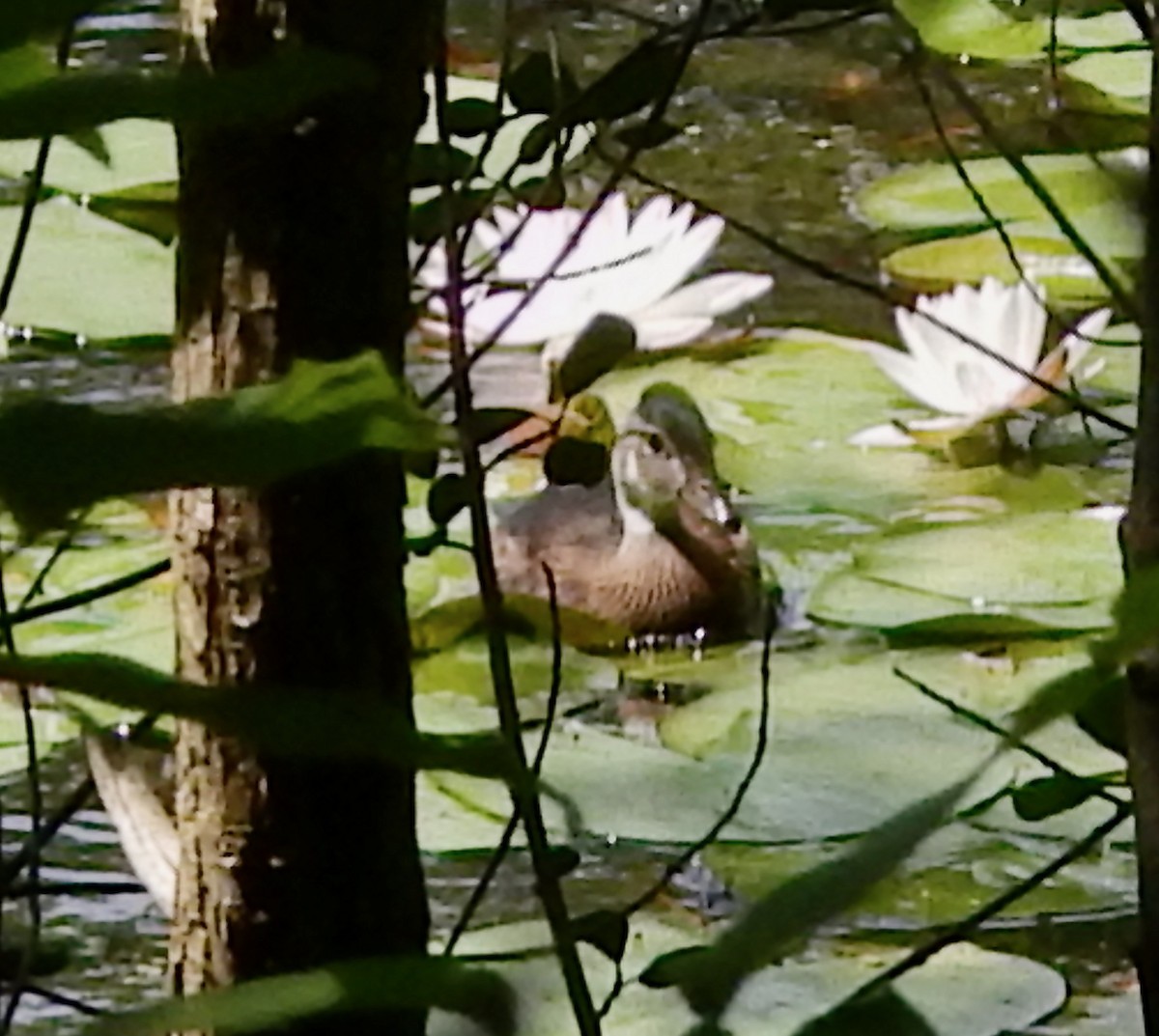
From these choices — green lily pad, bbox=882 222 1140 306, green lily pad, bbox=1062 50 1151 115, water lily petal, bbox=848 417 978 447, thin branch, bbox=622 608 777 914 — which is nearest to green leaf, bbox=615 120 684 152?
thin branch, bbox=622 608 777 914

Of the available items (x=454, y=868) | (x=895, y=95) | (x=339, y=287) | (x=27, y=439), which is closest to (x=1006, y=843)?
(x=454, y=868)

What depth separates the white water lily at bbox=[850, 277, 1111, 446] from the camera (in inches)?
40.7

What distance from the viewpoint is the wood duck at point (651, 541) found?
3.15 ft

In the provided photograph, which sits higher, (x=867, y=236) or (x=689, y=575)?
(x=867, y=236)

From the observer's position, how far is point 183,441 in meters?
0.24

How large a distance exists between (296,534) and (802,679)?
486mm

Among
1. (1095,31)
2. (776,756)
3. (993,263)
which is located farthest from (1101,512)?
(1095,31)

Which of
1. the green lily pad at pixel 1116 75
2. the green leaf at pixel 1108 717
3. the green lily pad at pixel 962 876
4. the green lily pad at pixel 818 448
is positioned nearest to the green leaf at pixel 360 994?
Answer: the green leaf at pixel 1108 717

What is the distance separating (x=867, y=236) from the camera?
150 cm

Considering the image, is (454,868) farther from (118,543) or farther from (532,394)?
(532,394)

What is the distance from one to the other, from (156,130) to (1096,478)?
31.9 inches

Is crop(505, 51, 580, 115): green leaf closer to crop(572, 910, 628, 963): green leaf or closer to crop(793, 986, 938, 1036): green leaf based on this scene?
crop(572, 910, 628, 963): green leaf

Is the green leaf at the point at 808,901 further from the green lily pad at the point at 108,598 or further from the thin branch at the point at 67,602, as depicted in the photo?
the green lily pad at the point at 108,598

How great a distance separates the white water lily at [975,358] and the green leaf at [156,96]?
780mm
